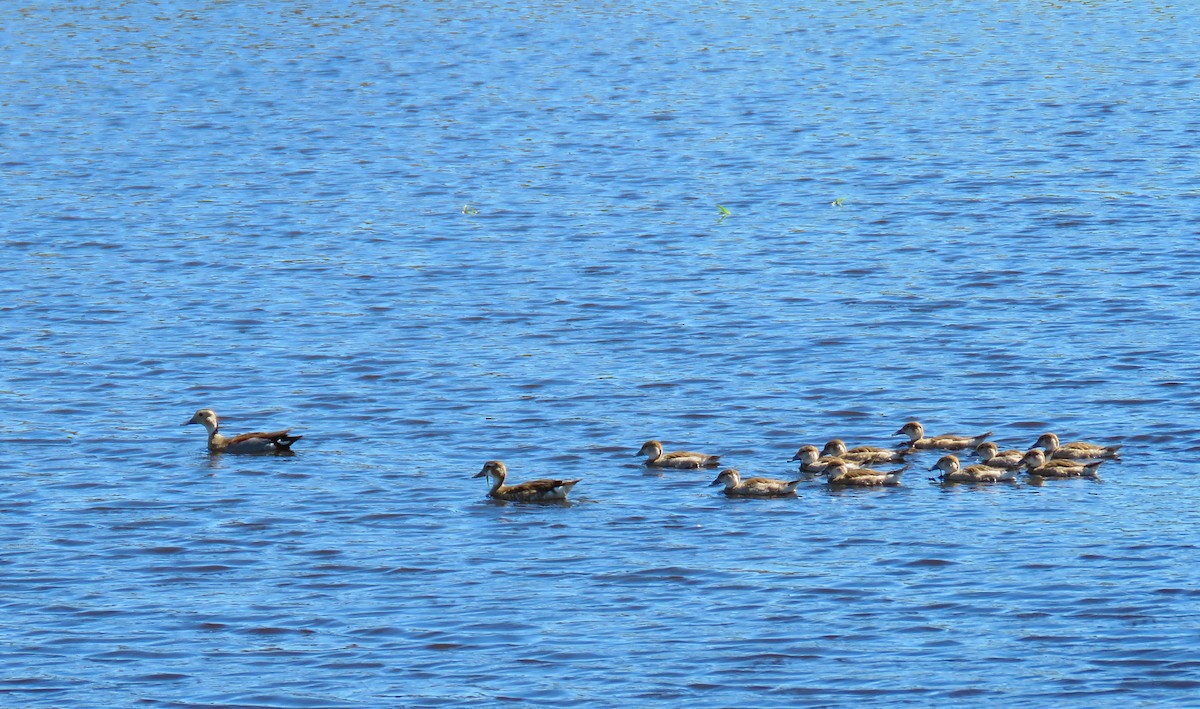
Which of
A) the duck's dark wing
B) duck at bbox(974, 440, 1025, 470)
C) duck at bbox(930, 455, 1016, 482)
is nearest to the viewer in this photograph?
duck at bbox(930, 455, 1016, 482)

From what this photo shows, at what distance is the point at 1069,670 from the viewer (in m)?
14.2

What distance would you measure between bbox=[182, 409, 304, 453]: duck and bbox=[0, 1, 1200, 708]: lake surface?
23 centimetres

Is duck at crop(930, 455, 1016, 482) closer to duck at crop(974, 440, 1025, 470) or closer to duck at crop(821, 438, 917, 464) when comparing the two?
duck at crop(974, 440, 1025, 470)

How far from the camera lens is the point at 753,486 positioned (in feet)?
60.7

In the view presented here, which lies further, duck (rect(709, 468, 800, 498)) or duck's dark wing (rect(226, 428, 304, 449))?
duck's dark wing (rect(226, 428, 304, 449))

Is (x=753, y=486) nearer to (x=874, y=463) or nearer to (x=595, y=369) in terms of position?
(x=874, y=463)

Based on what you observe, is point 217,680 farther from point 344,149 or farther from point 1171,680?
point 344,149

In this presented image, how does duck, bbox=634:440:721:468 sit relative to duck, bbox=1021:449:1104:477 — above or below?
above

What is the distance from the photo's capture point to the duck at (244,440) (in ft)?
67.8

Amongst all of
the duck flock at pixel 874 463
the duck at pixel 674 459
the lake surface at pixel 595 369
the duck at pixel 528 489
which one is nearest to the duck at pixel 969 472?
the duck flock at pixel 874 463

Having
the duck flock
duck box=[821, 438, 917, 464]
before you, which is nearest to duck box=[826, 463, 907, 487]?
the duck flock

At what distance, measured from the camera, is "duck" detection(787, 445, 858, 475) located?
744 inches

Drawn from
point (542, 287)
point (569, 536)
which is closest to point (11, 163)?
point (542, 287)

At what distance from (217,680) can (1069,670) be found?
5977mm
